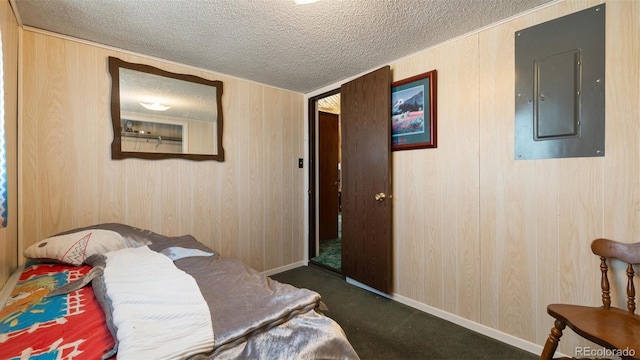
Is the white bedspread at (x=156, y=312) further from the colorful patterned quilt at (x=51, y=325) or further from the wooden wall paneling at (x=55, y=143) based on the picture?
the wooden wall paneling at (x=55, y=143)

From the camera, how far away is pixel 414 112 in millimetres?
2279

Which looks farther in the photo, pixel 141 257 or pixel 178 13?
pixel 178 13

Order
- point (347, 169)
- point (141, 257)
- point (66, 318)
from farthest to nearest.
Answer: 1. point (347, 169)
2. point (141, 257)
3. point (66, 318)

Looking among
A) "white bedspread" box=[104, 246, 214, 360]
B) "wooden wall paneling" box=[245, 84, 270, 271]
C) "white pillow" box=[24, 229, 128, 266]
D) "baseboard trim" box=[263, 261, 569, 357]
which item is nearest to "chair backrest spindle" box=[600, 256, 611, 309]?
"baseboard trim" box=[263, 261, 569, 357]

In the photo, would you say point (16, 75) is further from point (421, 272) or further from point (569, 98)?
point (569, 98)

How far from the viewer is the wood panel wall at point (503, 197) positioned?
1424 millimetres

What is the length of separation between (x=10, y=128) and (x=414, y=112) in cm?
272

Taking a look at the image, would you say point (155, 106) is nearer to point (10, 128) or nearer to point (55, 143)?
point (55, 143)

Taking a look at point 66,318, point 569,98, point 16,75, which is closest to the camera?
point 66,318

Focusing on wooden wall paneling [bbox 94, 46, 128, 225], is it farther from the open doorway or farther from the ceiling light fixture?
the open doorway

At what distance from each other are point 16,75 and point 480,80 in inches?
122

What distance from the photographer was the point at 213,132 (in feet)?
8.57

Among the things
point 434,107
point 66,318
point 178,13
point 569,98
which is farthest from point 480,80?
point 66,318

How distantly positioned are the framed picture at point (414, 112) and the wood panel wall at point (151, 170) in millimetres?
1342
